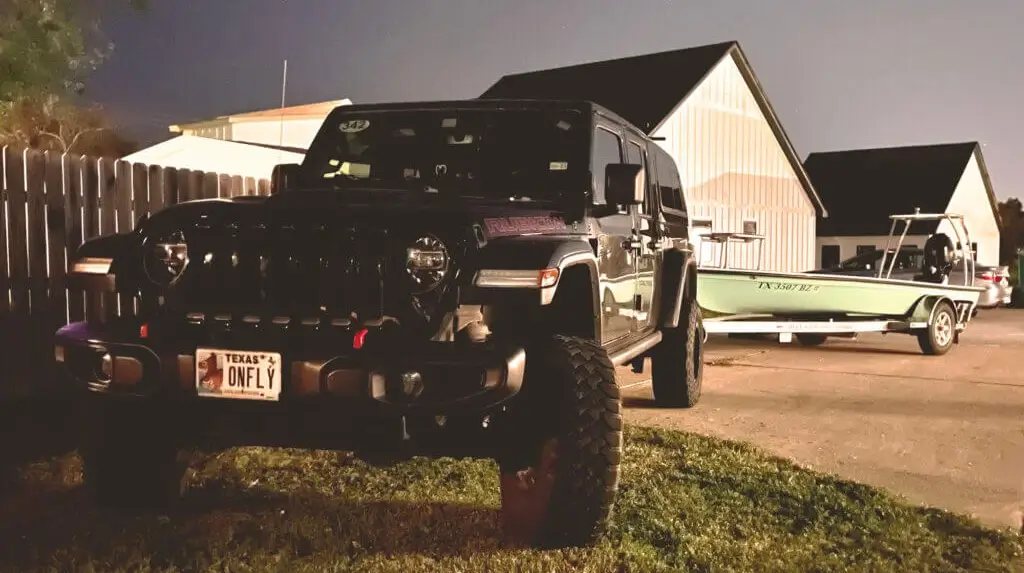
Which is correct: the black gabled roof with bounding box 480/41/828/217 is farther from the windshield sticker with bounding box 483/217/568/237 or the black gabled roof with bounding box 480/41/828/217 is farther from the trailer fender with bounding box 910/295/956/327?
the windshield sticker with bounding box 483/217/568/237

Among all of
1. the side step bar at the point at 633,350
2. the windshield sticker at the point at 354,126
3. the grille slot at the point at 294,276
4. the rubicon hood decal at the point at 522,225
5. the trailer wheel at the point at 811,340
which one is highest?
the windshield sticker at the point at 354,126

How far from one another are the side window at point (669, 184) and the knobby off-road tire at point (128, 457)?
153 inches

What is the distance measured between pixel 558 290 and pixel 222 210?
4.93 ft

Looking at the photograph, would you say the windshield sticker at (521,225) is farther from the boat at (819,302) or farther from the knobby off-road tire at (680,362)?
the boat at (819,302)

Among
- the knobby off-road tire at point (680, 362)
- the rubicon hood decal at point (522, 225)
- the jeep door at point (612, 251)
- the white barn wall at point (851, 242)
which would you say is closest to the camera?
the rubicon hood decal at point (522, 225)

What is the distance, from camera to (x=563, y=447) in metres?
3.68

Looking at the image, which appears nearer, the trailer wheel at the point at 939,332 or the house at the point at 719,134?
the trailer wheel at the point at 939,332

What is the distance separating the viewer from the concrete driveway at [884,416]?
18.4 feet

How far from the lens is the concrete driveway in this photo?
18.4 feet

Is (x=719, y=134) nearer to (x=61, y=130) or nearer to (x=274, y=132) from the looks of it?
(x=274, y=132)

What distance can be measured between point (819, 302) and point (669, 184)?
5.45 m

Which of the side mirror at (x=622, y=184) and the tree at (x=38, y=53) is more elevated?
the tree at (x=38, y=53)

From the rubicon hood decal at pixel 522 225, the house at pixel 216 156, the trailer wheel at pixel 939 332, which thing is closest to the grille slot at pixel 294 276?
the rubicon hood decal at pixel 522 225

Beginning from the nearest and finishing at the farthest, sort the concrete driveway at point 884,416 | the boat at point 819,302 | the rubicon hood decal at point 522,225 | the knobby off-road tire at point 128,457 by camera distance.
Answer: the rubicon hood decal at point 522,225, the knobby off-road tire at point 128,457, the concrete driveway at point 884,416, the boat at point 819,302
